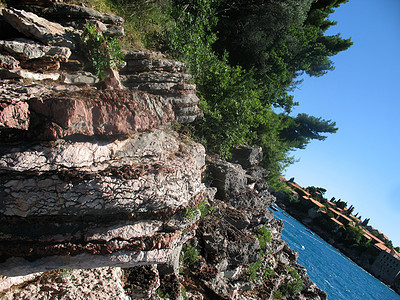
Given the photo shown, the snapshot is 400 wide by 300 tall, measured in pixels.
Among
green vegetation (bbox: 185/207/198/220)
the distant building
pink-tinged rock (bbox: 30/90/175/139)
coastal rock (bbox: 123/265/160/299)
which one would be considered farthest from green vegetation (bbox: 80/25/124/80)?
the distant building

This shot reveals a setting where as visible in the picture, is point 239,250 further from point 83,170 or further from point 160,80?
point 83,170

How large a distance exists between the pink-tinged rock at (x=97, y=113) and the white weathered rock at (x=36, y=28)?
1.82m

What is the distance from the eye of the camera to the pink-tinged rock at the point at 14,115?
126 inches

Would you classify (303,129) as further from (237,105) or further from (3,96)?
(3,96)

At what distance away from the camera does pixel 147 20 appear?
8.37m

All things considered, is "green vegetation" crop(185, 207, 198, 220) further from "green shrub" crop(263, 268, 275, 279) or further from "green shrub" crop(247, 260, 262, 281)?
"green shrub" crop(263, 268, 275, 279)

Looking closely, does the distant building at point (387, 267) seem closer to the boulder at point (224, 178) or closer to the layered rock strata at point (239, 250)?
the layered rock strata at point (239, 250)

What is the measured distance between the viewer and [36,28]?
4691 mm

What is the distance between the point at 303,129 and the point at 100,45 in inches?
807

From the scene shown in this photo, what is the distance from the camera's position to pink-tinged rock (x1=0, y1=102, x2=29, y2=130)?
3209mm

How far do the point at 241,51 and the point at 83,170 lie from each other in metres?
12.3

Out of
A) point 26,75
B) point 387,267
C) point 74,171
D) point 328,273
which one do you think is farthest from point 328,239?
point 26,75

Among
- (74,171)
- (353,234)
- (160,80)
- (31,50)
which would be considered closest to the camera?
(74,171)

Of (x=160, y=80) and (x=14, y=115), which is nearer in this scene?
(x=14, y=115)
